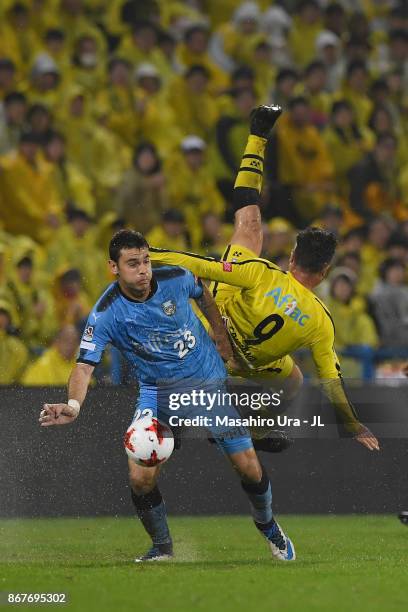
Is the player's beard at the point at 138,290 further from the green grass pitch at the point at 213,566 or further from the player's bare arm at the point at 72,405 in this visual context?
the green grass pitch at the point at 213,566

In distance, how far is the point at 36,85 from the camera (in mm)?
14750

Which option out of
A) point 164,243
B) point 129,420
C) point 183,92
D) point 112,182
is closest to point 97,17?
point 183,92

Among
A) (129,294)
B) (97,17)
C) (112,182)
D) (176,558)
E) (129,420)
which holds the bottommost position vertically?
Result: (176,558)

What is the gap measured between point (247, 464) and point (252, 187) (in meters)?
2.23

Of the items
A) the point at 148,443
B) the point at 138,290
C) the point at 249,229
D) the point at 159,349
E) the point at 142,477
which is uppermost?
the point at 249,229

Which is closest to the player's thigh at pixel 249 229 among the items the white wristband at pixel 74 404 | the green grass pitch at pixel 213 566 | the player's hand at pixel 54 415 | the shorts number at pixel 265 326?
the shorts number at pixel 265 326

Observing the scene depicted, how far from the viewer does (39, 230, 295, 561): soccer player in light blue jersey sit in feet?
25.5

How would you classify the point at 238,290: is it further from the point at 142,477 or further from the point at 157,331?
the point at 142,477

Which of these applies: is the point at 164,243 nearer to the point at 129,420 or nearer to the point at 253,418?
the point at 129,420

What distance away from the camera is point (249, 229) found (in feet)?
30.6

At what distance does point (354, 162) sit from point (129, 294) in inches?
352

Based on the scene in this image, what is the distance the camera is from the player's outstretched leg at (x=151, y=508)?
26.3 feet

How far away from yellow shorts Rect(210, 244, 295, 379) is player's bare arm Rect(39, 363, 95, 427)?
138cm

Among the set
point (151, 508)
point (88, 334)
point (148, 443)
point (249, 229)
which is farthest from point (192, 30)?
point (148, 443)
